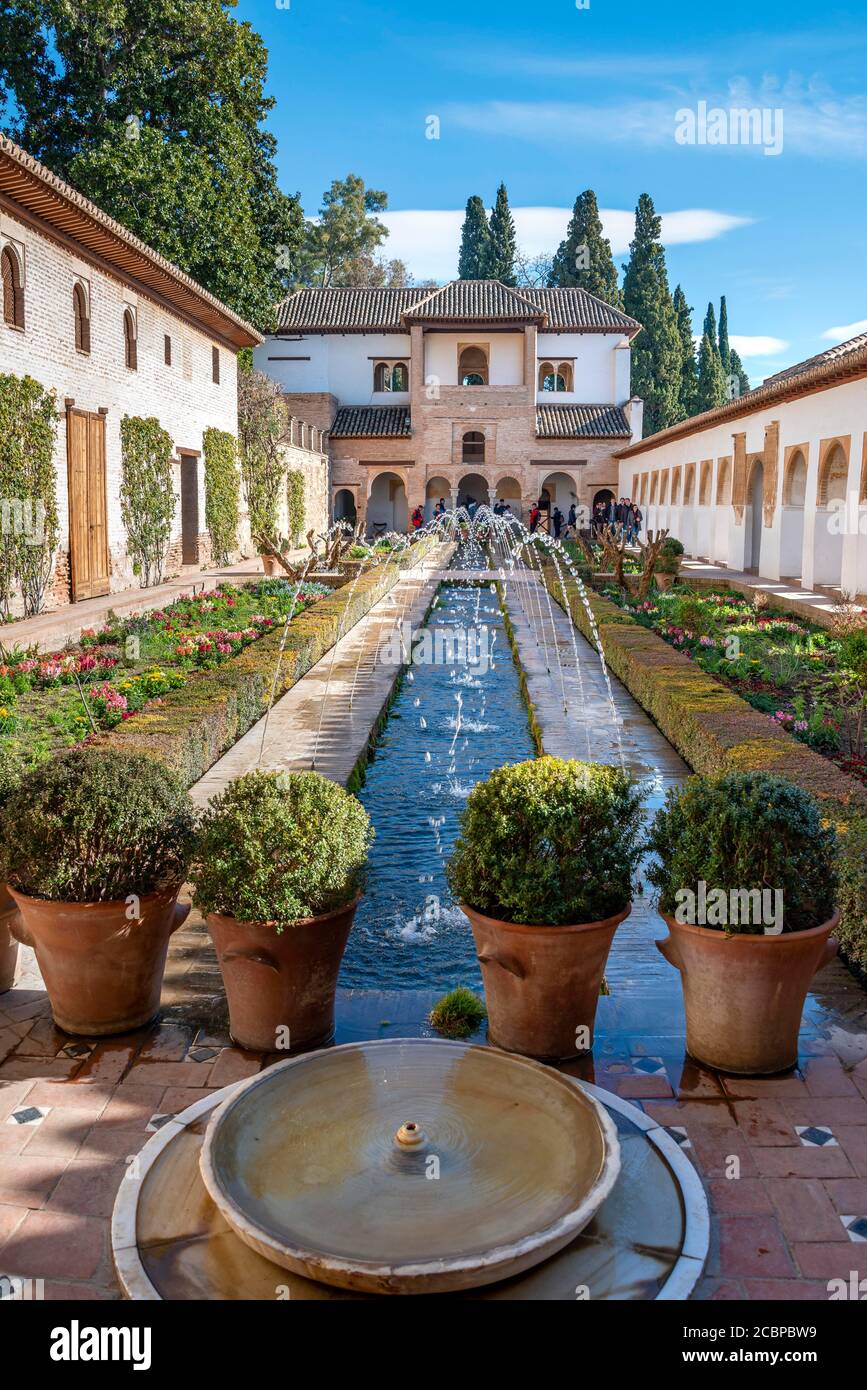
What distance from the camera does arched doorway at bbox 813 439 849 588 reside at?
16875mm

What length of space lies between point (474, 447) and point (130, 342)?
2356 cm

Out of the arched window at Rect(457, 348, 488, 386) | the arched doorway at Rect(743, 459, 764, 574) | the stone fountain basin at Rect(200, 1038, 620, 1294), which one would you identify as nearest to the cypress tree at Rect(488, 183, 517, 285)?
the arched window at Rect(457, 348, 488, 386)

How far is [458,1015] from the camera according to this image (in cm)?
387

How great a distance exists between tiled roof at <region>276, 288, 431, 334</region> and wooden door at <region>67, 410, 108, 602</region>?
2629 centimetres

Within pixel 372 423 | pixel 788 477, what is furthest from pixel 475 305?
pixel 788 477

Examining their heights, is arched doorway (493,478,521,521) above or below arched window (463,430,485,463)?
below

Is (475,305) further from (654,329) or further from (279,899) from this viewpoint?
(279,899)

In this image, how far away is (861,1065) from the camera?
11.7 ft

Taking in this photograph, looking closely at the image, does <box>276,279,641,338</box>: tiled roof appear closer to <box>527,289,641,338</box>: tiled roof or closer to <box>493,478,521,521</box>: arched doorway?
<box>527,289,641,338</box>: tiled roof

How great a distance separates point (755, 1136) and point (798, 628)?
11108 mm

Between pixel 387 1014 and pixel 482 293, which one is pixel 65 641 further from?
pixel 482 293

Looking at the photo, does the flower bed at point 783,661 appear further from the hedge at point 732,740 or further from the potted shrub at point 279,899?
the potted shrub at point 279,899

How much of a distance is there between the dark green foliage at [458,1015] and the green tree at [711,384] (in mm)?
45927

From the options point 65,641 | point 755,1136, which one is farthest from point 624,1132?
point 65,641
